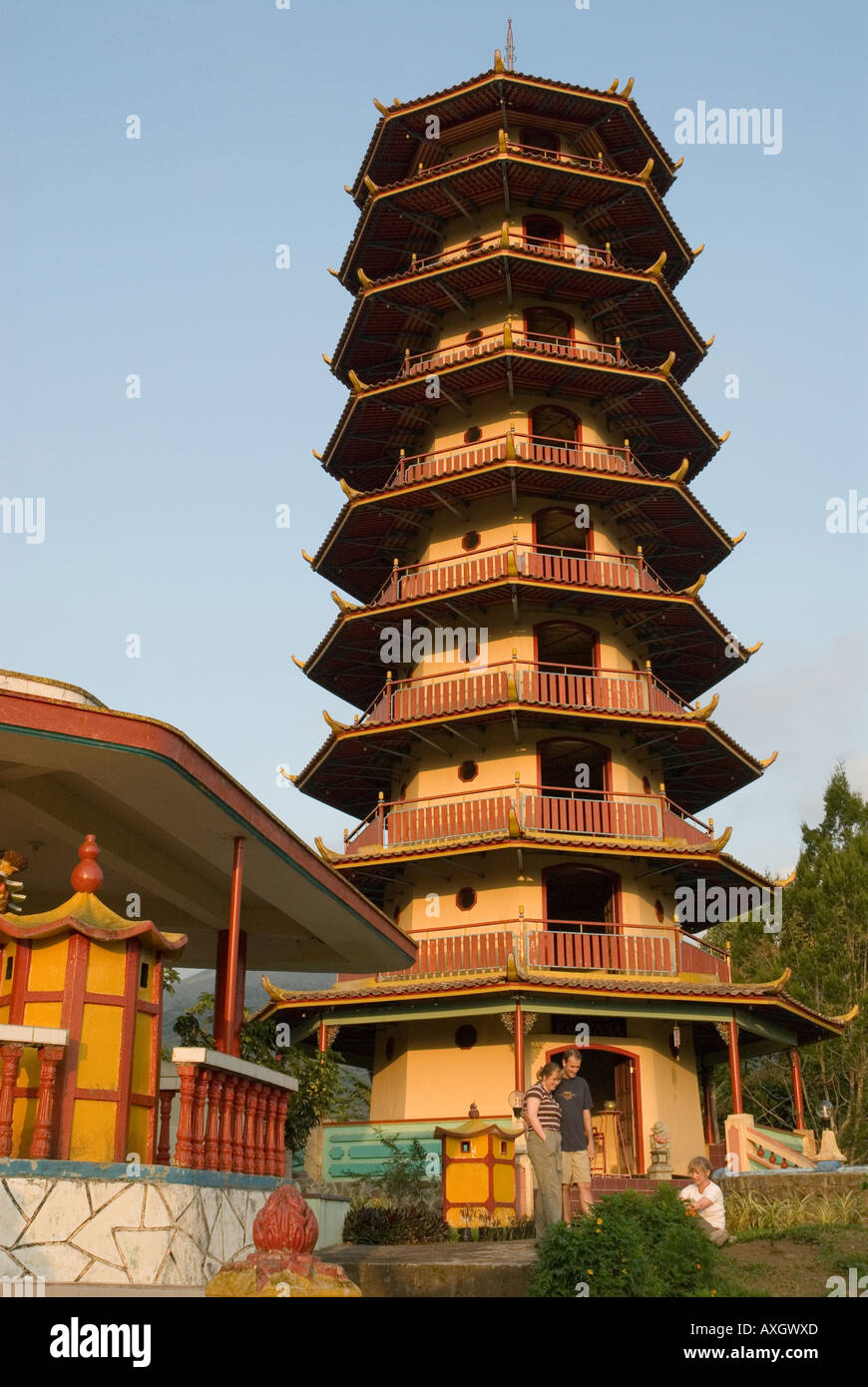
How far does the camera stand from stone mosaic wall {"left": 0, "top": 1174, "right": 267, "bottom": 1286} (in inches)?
301

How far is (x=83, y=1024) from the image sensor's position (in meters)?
8.68

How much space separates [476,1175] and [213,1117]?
31.9ft

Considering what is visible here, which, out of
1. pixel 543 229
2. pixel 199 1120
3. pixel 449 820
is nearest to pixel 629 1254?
pixel 199 1120

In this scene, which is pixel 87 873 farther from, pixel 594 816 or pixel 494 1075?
pixel 594 816

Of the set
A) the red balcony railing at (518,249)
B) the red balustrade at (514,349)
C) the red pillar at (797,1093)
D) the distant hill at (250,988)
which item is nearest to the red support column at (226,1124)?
the red pillar at (797,1093)

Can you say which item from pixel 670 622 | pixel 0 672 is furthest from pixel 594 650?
pixel 0 672

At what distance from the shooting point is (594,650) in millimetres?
29953

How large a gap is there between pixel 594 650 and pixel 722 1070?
23.6 meters

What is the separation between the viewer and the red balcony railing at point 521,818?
27250 millimetres

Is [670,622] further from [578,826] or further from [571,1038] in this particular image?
[571,1038]

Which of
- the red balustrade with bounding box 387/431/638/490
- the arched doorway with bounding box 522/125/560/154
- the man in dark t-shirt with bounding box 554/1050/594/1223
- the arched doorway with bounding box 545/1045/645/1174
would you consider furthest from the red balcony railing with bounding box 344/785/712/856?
the arched doorway with bounding box 522/125/560/154

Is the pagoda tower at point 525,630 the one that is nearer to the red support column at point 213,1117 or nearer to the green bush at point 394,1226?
the green bush at point 394,1226

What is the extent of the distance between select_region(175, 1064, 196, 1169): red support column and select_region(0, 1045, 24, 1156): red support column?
146cm

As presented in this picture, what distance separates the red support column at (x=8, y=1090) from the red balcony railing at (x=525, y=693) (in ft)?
64.3
